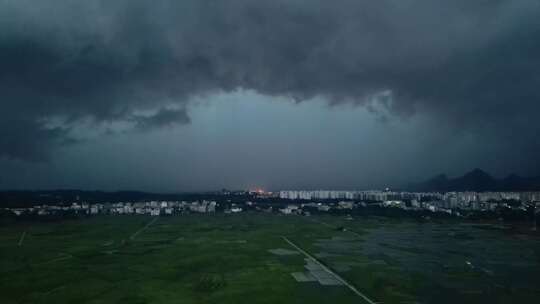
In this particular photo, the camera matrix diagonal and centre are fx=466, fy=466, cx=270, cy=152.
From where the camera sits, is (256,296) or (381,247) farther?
(381,247)

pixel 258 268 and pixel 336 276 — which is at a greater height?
pixel 336 276

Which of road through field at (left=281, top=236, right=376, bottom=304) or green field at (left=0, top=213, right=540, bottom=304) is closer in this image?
road through field at (left=281, top=236, right=376, bottom=304)

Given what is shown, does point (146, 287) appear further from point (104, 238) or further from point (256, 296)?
point (104, 238)

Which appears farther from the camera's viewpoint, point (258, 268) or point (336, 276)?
point (258, 268)

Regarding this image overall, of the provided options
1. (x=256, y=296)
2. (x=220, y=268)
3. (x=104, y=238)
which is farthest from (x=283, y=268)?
(x=104, y=238)

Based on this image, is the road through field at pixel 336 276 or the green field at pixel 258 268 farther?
the green field at pixel 258 268

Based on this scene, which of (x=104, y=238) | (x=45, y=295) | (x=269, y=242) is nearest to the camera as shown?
(x=45, y=295)

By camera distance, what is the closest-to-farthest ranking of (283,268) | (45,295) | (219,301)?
(219,301), (45,295), (283,268)
